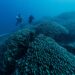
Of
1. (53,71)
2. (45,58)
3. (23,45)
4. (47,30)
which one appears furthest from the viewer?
(47,30)

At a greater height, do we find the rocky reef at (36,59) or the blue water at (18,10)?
the blue water at (18,10)

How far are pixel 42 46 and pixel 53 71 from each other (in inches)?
34.6

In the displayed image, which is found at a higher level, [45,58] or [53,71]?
[45,58]

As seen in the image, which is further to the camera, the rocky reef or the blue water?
the blue water

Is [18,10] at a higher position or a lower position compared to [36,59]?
higher

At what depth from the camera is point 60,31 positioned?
648cm

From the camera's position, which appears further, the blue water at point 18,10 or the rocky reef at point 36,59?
the blue water at point 18,10

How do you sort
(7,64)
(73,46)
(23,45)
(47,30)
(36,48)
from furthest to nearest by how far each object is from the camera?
1. (47,30)
2. (73,46)
3. (23,45)
4. (7,64)
5. (36,48)

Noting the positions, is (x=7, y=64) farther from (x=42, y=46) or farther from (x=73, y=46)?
(x=73, y=46)

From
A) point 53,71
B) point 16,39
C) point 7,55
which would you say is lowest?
point 53,71

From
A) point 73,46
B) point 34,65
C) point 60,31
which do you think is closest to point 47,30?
point 60,31

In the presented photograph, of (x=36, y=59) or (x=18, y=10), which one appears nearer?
(x=36, y=59)

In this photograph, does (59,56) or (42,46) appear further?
(42,46)

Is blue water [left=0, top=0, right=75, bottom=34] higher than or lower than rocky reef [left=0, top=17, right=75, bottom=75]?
higher
